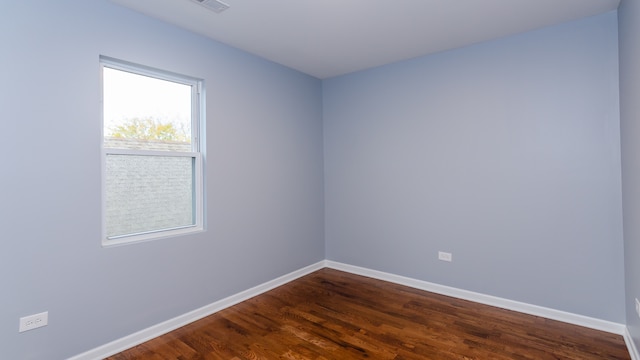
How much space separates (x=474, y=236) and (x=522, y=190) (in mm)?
648

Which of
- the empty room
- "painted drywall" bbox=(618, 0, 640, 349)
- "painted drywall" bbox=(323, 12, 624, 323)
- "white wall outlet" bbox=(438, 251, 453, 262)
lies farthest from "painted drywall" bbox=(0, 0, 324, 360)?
"painted drywall" bbox=(618, 0, 640, 349)

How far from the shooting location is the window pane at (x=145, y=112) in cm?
249

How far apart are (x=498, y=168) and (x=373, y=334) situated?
200 centimetres

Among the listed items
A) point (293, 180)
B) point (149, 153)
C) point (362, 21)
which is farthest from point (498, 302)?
point (149, 153)

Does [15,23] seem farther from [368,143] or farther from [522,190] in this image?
[522,190]

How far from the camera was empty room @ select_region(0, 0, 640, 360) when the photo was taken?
2137 mm

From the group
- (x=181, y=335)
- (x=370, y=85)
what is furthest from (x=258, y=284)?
(x=370, y=85)

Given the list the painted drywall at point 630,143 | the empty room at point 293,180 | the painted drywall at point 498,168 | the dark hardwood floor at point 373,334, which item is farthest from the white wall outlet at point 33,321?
the painted drywall at point 630,143

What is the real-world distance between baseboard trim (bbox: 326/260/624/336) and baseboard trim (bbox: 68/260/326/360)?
1041mm

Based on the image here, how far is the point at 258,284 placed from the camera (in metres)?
3.53

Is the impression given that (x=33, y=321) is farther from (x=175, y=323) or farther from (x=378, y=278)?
(x=378, y=278)

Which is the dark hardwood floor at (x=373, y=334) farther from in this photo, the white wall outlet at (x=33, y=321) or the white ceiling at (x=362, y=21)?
the white ceiling at (x=362, y=21)

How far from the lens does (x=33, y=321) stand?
2041 millimetres

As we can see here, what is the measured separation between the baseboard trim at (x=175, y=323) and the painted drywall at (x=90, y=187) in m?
0.05
